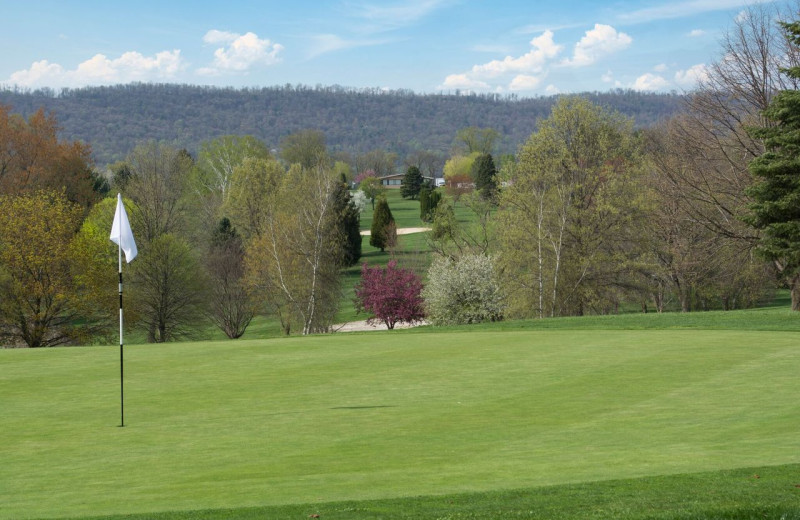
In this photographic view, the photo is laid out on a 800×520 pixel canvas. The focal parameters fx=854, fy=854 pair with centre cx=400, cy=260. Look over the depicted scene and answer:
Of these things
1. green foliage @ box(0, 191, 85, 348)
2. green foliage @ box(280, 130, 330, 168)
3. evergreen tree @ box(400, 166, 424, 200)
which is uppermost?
green foliage @ box(280, 130, 330, 168)

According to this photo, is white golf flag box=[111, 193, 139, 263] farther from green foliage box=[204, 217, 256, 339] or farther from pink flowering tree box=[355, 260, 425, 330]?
pink flowering tree box=[355, 260, 425, 330]

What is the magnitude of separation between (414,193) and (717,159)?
11259 cm

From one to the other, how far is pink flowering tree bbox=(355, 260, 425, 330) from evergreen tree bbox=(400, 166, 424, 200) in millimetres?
87195

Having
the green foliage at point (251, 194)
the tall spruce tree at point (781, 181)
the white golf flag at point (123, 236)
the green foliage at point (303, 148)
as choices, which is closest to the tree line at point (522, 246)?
the green foliage at point (251, 194)

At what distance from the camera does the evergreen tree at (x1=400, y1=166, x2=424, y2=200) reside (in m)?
147

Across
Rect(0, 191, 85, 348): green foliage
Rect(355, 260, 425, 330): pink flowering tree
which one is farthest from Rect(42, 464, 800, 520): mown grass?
Rect(355, 260, 425, 330): pink flowering tree

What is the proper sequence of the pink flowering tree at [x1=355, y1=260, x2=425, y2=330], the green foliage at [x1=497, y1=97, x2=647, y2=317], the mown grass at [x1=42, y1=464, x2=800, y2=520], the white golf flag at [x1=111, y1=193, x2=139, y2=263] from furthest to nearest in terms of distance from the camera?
1. the pink flowering tree at [x1=355, y1=260, x2=425, y2=330]
2. the green foliage at [x1=497, y1=97, x2=647, y2=317]
3. the white golf flag at [x1=111, y1=193, x2=139, y2=263]
4. the mown grass at [x1=42, y1=464, x2=800, y2=520]

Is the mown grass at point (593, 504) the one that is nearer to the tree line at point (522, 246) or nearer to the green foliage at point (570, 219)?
the tree line at point (522, 246)

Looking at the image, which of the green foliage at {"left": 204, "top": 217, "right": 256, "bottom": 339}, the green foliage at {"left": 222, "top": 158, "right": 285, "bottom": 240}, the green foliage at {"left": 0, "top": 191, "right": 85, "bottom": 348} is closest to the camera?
the green foliage at {"left": 0, "top": 191, "right": 85, "bottom": 348}

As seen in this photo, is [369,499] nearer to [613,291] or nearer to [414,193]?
[613,291]

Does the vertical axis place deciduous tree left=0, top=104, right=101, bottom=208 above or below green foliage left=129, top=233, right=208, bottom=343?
above

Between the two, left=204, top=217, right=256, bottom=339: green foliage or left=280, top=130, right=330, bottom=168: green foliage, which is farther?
left=280, top=130, right=330, bottom=168: green foliage

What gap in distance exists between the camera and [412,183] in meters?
148

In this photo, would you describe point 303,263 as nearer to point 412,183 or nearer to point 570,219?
point 570,219
